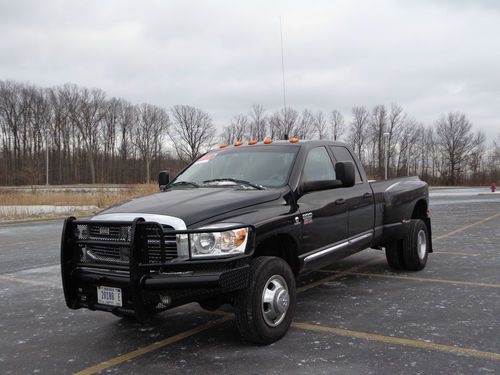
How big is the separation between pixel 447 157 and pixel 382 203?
8762 cm

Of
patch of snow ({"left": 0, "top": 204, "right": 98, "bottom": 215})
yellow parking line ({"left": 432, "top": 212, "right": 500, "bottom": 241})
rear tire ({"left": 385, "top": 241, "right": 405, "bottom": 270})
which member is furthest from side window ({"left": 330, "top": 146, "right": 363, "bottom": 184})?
patch of snow ({"left": 0, "top": 204, "right": 98, "bottom": 215})

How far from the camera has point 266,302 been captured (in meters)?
4.12

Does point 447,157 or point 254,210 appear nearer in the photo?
point 254,210

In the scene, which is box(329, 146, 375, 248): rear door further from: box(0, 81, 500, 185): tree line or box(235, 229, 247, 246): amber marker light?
box(0, 81, 500, 185): tree line

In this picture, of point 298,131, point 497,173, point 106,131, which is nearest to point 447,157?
point 497,173

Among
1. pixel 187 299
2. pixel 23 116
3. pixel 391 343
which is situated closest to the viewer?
pixel 187 299

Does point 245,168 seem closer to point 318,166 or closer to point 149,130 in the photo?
point 318,166

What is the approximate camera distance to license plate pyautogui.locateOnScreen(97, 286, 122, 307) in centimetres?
391

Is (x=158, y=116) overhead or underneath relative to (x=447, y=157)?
overhead

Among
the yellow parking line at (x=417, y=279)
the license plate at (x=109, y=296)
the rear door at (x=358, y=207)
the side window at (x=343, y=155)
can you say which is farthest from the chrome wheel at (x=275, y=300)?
the yellow parking line at (x=417, y=279)

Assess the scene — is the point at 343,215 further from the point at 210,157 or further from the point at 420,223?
the point at 420,223

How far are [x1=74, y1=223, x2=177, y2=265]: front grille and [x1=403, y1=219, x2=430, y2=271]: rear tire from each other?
4.39m

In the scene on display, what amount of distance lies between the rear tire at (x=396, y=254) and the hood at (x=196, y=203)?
3309mm

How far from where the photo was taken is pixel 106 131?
92.6m
